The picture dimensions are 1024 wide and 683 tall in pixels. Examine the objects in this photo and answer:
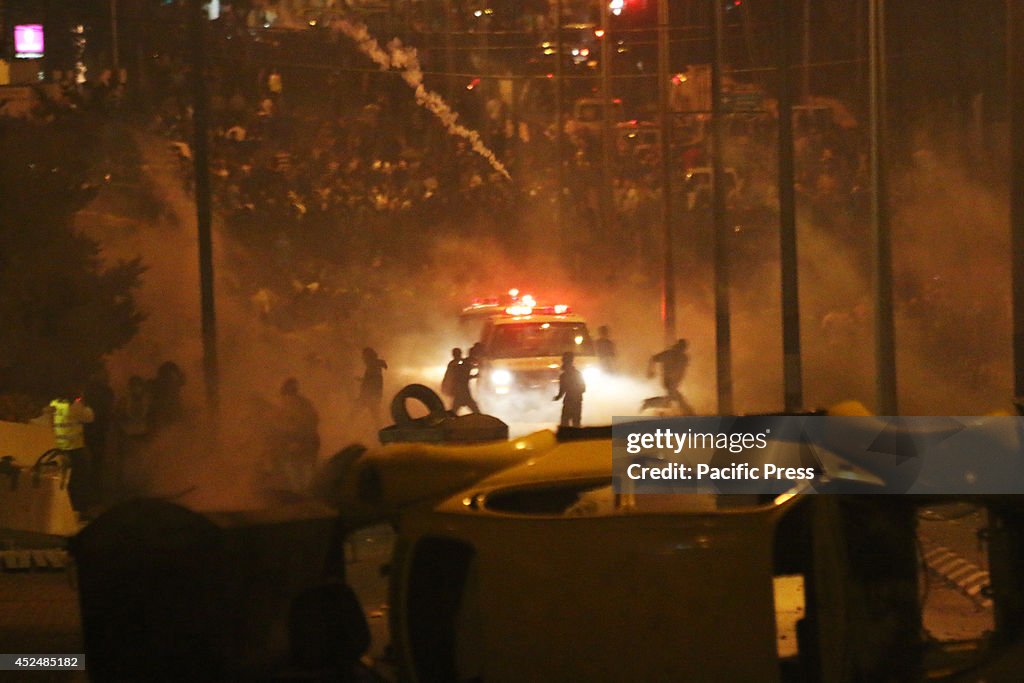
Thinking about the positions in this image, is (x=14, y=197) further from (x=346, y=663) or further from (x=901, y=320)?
(x=901, y=320)

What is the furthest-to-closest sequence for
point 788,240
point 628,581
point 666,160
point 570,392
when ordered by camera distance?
1. point 666,160
2. point 570,392
3. point 788,240
4. point 628,581

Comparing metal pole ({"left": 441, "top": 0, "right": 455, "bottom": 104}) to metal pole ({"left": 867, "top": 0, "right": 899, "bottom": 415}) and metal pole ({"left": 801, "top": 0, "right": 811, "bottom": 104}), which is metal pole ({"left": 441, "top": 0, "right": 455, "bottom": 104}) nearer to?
metal pole ({"left": 801, "top": 0, "right": 811, "bottom": 104})

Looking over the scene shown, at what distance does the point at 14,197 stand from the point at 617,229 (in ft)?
86.8

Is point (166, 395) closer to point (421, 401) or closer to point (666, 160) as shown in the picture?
point (666, 160)

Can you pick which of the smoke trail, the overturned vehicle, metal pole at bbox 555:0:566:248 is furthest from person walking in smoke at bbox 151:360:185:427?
the smoke trail

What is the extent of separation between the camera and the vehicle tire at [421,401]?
21.6ft

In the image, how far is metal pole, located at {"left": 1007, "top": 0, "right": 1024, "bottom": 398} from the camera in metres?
12.4

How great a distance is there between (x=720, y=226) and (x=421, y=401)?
14.4 meters

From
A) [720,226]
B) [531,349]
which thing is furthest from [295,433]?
[720,226]

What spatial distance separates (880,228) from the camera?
1374cm

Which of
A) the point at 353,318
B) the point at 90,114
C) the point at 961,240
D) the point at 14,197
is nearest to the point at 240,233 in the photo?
the point at 353,318

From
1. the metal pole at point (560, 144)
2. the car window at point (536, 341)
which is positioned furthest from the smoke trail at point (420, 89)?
the car window at point (536, 341)
